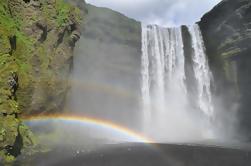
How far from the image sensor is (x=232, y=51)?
2124 inches

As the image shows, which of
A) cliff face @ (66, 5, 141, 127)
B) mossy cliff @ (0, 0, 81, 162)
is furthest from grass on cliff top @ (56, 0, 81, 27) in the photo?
cliff face @ (66, 5, 141, 127)

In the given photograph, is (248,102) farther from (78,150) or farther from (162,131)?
(78,150)

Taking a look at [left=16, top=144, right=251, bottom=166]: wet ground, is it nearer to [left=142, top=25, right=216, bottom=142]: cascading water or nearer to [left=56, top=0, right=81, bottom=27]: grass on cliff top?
[left=56, top=0, right=81, bottom=27]: grass on cliff top

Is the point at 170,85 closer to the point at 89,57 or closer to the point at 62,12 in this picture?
the point at 89,57

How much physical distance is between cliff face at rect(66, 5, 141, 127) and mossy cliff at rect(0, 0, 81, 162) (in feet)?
49.4

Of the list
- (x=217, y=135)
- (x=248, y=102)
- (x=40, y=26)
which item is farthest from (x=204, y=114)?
(x=40, y=26)

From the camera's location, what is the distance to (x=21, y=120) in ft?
100

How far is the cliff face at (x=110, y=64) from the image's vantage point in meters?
57.1

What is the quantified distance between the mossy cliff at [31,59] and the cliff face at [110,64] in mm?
15057

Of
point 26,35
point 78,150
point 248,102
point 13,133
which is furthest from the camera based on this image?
point 248,102

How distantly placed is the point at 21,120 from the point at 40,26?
1011 cm

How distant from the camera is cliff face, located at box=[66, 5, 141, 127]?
57062mm

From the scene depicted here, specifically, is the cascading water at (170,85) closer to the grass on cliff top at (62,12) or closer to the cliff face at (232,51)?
the cliff face at (232,51)

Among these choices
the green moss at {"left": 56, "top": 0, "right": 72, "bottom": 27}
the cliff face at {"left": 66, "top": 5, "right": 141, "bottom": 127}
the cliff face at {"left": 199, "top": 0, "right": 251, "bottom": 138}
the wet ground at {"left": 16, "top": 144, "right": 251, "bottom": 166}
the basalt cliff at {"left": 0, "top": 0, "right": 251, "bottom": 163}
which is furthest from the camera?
the cliff face at {"left": 66, "top": 5, "right": 141, "bottom": 127}
